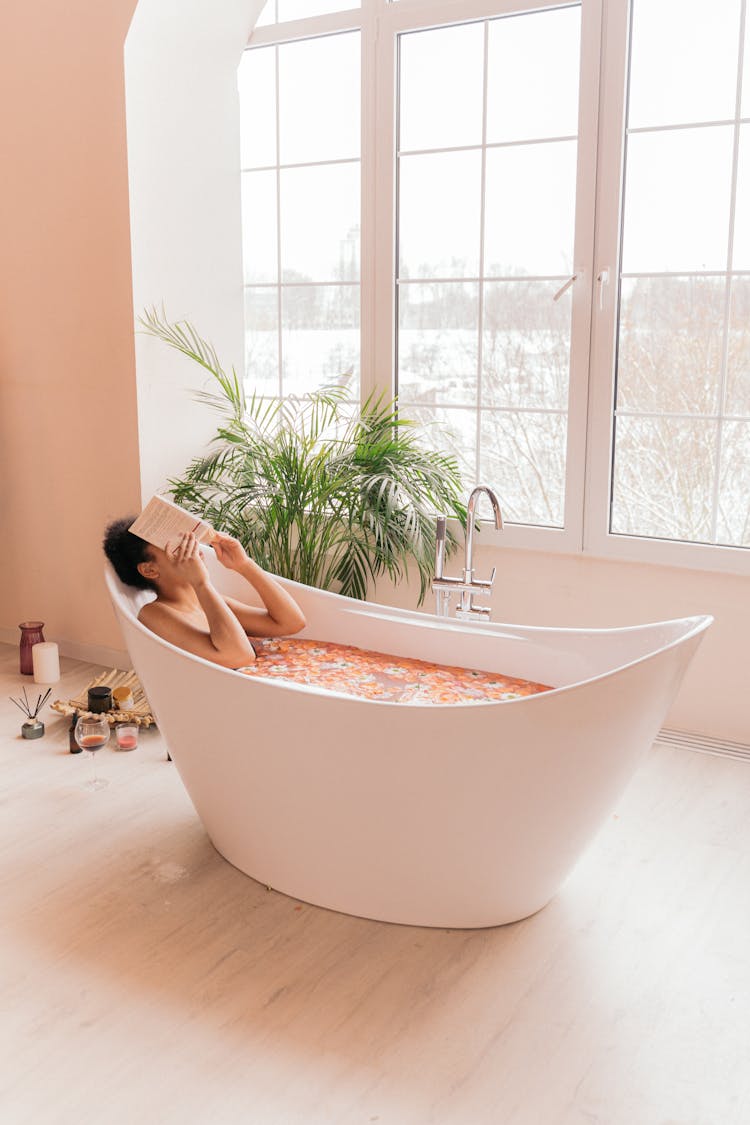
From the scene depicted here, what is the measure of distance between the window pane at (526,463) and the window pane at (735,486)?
0.57 m

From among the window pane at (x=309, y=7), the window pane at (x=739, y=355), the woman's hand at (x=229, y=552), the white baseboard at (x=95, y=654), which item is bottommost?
the white baseboard at (x=95, y=654)

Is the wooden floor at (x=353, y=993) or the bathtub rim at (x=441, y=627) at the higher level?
the bathtub rim at (x=441, y=627)

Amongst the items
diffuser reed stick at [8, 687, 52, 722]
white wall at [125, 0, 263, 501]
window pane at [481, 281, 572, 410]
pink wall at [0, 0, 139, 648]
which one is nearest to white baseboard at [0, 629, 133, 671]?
pink wall at [0, 0, 139, 648]

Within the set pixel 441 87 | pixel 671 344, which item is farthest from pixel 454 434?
pixel 441 87

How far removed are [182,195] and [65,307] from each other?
0.64 m

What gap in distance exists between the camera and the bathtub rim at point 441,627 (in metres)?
2.13

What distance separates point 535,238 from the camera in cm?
373

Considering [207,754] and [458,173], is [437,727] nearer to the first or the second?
[207,754]

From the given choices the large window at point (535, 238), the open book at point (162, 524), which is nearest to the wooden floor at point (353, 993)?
the open book at point (162, 524)

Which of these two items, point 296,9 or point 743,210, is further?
point 296,9

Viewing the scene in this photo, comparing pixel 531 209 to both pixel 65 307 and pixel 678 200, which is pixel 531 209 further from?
pixel 65 307

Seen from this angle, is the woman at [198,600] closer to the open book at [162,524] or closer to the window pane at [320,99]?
the open book at [162,524]

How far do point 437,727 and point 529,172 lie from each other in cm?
232

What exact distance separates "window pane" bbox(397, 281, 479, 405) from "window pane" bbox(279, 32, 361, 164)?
68 centimetres
